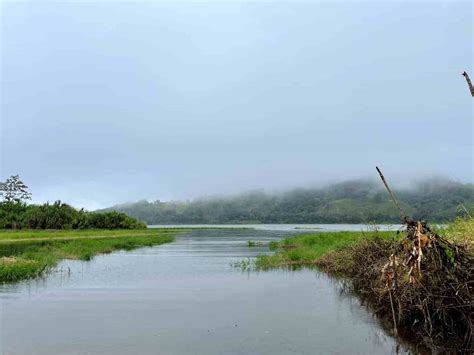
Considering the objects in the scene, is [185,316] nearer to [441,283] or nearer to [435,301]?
[435,301]

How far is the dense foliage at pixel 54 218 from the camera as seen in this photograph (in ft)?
320

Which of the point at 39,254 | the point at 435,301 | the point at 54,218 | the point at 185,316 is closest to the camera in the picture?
the point at 435,301

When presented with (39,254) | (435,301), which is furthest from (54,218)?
(435,301)

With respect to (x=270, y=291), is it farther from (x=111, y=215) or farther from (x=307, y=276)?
(x=111, y=215)

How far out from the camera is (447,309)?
1327 cm

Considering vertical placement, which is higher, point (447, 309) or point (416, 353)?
point (447, 309)

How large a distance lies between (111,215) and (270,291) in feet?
303

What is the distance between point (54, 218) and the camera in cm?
9862

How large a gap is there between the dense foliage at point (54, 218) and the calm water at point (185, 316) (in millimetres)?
74463

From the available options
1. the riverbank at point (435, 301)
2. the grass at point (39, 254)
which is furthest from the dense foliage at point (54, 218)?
the riverbank at point (435, 301)

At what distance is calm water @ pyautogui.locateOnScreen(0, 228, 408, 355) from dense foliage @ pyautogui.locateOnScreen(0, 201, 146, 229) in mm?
74463

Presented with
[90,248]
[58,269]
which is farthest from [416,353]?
[90,248]

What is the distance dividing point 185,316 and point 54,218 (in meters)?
88.5

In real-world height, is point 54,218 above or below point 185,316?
above
